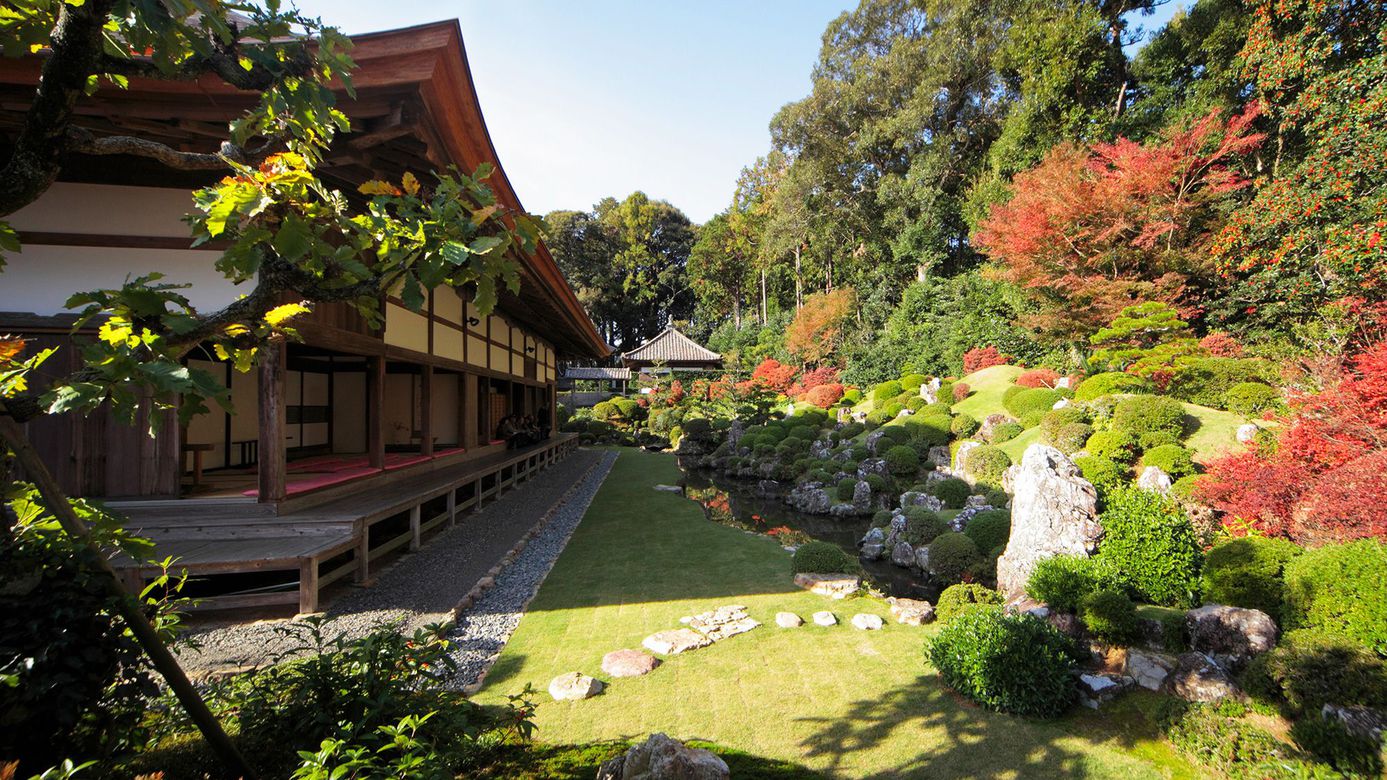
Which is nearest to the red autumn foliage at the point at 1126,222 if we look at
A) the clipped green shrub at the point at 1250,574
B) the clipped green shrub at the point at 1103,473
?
the clipped green shrub at the point at 1103,473

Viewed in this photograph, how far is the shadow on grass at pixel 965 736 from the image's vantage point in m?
3.00

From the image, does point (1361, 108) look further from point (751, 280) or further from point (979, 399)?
point (751, 280)

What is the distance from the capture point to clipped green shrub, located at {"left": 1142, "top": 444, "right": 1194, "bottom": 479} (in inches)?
291

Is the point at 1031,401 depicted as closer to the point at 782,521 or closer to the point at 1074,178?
the point at 782,521

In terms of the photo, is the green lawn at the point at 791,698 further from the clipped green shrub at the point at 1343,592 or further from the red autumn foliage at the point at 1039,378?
the red autumn foliage at the point at 1039,378

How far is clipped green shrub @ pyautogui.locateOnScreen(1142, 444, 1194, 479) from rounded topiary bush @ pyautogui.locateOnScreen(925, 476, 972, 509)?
2.66 m

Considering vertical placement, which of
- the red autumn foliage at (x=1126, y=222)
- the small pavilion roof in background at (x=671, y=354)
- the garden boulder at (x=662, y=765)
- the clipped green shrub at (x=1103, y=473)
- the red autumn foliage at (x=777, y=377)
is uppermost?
the red autumn foliage at (x=1126, y=222)

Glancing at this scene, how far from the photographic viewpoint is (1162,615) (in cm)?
429

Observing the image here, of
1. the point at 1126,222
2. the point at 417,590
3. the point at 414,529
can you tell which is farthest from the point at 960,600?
the point at 1126,222

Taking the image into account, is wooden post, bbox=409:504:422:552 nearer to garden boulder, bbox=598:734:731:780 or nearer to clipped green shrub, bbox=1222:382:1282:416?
garden boulder, bbox=598:734:731:780

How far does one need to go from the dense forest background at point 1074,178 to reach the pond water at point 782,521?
22.7 ft

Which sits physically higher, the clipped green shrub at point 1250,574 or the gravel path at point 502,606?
the clipped green shrub at point 1250,574

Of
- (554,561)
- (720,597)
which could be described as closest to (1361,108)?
(720,597)

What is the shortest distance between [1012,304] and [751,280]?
25.7 m
